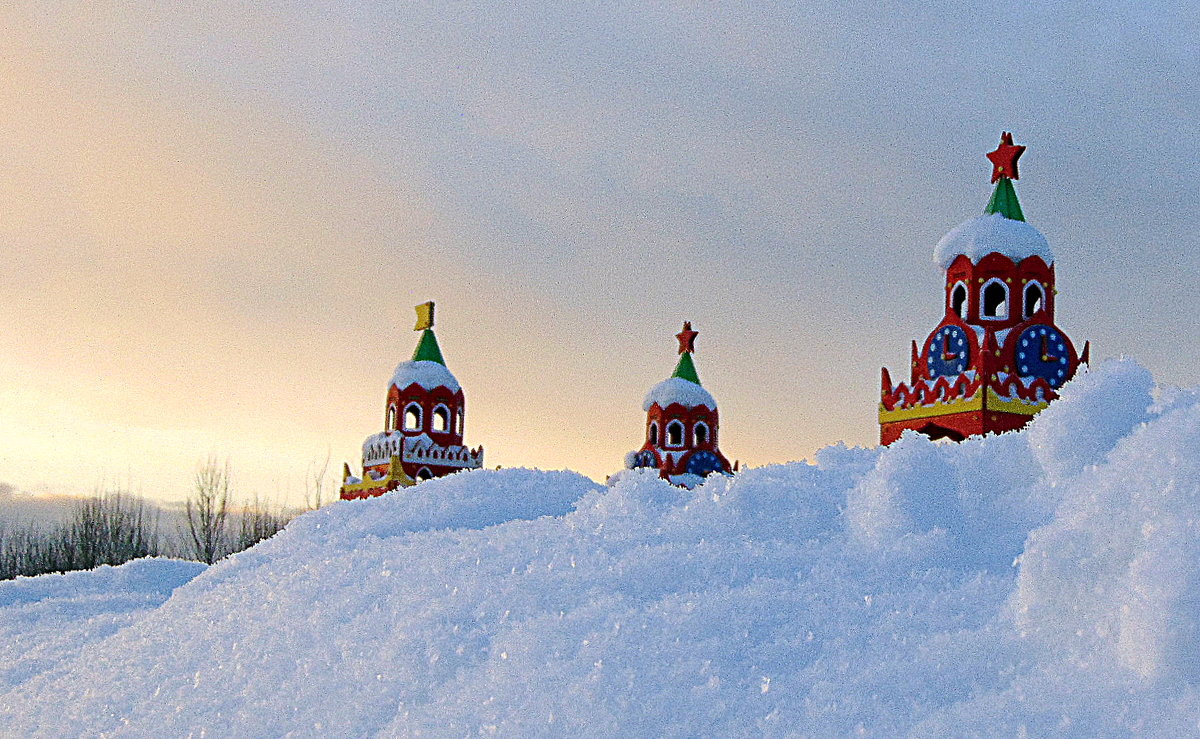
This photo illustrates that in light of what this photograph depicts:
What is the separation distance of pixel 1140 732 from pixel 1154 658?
4.8 inches

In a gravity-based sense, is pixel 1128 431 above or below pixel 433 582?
above

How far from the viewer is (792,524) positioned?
6.75 feet

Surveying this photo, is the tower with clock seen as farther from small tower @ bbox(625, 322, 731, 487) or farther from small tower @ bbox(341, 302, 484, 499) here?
small tower @ bbox(341, 302, 484, 499)

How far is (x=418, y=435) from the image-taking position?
18.2 metres

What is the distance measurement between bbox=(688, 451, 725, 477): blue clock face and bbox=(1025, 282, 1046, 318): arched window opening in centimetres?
707

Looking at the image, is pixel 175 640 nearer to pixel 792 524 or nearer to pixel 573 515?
pixel 573 515

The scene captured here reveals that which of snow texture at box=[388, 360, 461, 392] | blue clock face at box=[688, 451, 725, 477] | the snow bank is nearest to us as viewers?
the snow bank

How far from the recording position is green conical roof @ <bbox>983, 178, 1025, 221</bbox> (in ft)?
36.8

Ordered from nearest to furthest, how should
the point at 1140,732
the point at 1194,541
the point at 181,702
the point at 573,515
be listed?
the point at 1140,732 < the point at 1194,541 < the point at 181,702 < the point at 573,515

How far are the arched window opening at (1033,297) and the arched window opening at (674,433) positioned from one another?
7.38m

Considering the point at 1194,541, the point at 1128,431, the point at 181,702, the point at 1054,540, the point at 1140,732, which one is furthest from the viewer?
the point at 181,702

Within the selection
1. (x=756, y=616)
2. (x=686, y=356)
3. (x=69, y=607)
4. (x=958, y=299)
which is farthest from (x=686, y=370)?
(x=756, y=616)

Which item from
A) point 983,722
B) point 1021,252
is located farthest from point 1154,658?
point 1021,252

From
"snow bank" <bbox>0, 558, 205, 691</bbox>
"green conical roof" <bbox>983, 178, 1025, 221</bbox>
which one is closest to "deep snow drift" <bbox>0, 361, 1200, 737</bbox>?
"snow bank" <bbox>0, 558, 205, 691</bbox>
